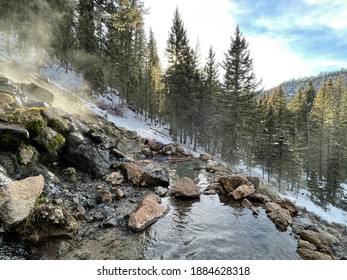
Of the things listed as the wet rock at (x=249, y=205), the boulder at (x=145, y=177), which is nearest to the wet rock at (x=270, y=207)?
the wet rock at (x=249, y=205)

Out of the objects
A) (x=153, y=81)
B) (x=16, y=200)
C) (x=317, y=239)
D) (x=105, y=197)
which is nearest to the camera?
(x=16, y=200)

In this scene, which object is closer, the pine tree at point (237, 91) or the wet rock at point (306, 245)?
the wet rock at point (306, 245)

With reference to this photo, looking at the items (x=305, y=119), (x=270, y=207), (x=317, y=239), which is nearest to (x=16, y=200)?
(x=270, y=207)

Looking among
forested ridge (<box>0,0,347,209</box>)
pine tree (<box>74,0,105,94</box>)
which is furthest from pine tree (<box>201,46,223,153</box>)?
pine tree (<box>74,0,105,94</box>)

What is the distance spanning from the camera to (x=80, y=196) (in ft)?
22.6

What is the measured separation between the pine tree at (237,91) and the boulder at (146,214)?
19.4m

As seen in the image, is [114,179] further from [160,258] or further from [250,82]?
[250,82]

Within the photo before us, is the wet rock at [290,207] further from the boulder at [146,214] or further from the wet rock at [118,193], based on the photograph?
the wet rock at [118,193]

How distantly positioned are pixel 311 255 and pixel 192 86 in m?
24.5

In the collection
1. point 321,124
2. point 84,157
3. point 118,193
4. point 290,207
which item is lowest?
point 290,207

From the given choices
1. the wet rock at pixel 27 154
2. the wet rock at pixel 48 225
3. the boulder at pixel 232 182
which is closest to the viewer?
the wet rock at pixel 48 225

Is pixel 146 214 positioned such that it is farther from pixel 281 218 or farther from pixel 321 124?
pixel 321 124

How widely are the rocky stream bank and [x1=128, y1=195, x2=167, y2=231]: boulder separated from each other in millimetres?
29

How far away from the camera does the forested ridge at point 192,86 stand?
1727cm
